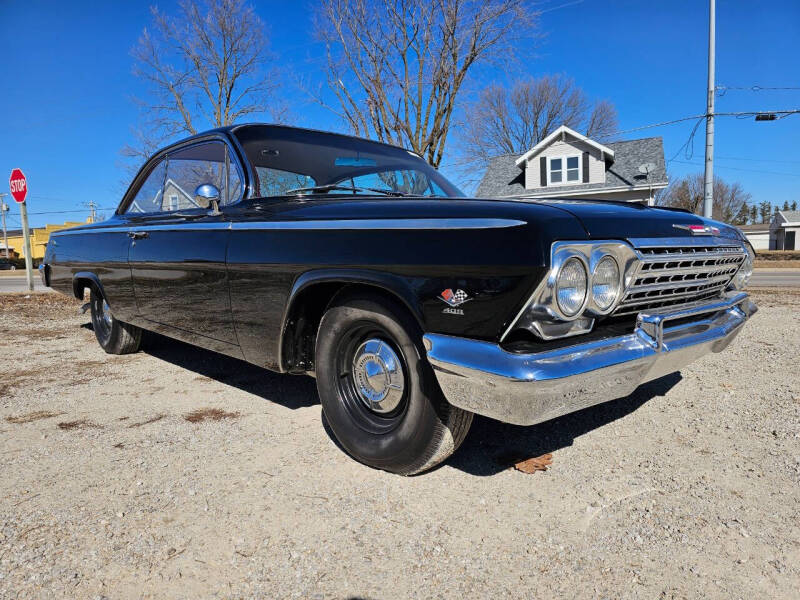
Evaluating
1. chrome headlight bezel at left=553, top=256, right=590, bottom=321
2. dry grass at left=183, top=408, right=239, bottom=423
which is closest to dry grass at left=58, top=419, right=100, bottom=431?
dry grass at left=183, top=408, right=239, bottom=423

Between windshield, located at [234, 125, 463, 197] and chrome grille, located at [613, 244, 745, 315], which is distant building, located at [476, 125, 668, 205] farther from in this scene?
chrome grille, located at [613, 244, 745, 315]

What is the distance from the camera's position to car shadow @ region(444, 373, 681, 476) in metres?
2.55

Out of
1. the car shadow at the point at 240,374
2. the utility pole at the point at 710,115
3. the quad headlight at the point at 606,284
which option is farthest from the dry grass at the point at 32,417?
the utility pole at the point at 710,115

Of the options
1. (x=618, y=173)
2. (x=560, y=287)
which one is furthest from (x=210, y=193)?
(x=618, y=173)

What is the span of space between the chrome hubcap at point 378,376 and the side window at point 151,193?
243 cm

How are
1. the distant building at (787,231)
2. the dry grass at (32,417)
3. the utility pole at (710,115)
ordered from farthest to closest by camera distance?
the distant building at (787,231), the utility pole at (710,115), the dry grass at (32,417)

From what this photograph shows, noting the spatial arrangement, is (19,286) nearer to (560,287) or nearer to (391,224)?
(391,224)

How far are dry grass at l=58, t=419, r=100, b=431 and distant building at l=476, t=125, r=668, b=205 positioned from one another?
22.0 meters

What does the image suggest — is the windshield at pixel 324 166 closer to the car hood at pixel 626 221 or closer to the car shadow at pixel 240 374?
the car hood at pixel 626 221

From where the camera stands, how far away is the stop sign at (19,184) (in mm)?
10852

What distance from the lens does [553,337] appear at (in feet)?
6.37

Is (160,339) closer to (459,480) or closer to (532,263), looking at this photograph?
(459,480)

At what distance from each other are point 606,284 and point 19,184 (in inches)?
489

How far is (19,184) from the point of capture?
1090cm
